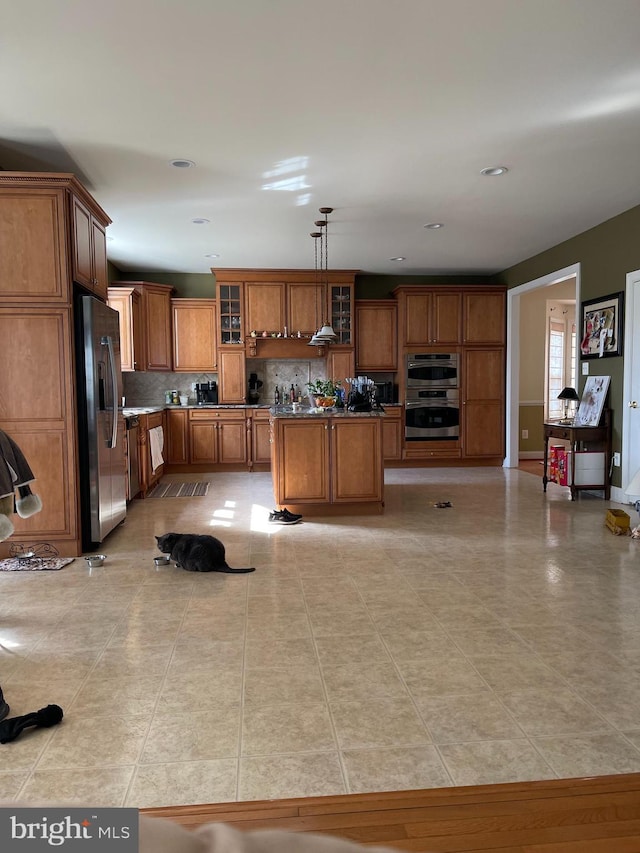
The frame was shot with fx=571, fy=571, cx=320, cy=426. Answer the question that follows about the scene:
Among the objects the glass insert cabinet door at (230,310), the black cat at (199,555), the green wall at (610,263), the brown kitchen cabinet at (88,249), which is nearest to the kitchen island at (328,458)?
the black cat at (199,555)

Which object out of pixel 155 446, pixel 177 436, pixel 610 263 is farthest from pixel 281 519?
pixel 610 263

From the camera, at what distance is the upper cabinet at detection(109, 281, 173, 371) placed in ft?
24.6

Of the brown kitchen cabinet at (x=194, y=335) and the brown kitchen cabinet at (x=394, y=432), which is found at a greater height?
the brown kitchen cabinet at (x=194, y=335)

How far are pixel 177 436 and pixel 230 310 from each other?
74.0 inches

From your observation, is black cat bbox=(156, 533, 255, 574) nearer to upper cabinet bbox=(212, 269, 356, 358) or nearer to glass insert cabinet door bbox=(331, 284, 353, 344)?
upper cabinet bbox=(212, 269, 356, 358)

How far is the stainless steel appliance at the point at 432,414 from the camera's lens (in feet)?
26.7

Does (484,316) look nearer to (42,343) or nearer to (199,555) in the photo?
(199,555)

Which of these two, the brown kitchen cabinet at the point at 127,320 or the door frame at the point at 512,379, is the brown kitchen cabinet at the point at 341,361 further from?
the brown kitchen cabinet at the point at 127,320

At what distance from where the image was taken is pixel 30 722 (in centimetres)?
195

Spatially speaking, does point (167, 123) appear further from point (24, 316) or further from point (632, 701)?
point (632, 701)

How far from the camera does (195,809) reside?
143 centimetres

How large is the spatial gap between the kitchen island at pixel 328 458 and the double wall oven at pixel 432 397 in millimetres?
3053

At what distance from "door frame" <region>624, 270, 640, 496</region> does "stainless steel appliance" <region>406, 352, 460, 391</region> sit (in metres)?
2.87

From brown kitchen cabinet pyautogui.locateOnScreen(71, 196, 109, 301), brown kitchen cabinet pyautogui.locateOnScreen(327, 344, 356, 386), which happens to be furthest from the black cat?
brown kitchen cabinet pyautogui.locateOnScreen(327, 344, 356, 386)
